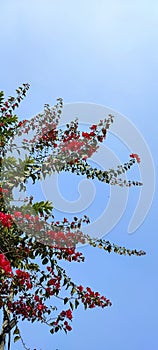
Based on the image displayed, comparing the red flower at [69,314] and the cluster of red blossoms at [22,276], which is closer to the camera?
the cluster of red blossoms at [22,276]

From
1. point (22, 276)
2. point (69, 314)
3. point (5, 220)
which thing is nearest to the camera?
point (5, 220)

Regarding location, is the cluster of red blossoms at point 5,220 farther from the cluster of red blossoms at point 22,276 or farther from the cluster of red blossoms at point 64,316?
the cluster of red blossoms at point 64,316

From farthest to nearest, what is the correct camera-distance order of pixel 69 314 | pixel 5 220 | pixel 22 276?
pixel 69 314
pixel 22 276
pixel 5 220

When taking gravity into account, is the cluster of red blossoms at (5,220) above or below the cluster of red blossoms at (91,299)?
above

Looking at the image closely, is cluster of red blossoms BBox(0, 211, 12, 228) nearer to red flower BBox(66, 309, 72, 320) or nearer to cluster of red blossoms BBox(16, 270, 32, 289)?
cluster of red blossoms BBox(16, 270, 32, 289)

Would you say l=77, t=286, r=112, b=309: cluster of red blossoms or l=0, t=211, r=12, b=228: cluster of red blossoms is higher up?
l=0, t=211, r=12, b=228: cluster of red blossoms

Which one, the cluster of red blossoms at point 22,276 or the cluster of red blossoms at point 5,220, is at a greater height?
the cluster of red blossoms at point 5,220

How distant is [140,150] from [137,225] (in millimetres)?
1314

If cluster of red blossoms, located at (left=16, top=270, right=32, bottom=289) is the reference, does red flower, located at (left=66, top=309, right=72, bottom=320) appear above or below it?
below

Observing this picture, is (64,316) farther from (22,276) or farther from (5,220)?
(5,220)

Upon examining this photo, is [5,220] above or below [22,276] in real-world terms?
above

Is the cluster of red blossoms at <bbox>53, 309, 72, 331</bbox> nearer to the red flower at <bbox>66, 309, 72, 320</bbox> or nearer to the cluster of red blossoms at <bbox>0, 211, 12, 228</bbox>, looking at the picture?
the red flower at <bbox>66, 309, 72, 320</bbox>

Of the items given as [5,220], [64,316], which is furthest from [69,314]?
[5,220]

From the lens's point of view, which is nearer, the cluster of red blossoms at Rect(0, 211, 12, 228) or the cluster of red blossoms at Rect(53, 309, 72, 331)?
the cluster of red blossoms at Rect(0, 211, 12, 228)
